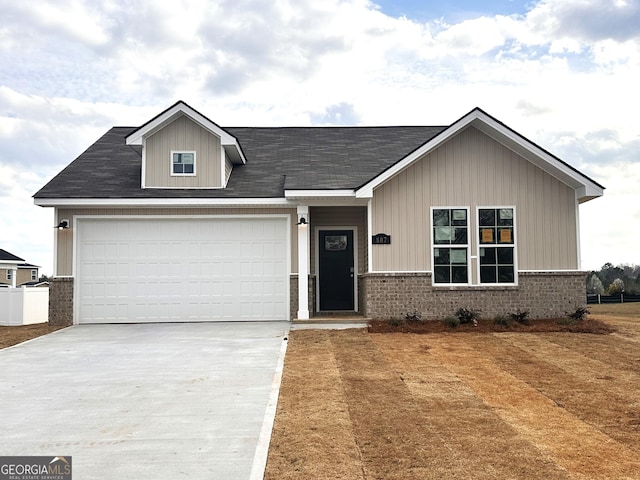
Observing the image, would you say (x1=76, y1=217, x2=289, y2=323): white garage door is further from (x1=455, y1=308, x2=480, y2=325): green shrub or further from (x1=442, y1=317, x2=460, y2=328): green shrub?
(x1=455, y1=308, x2=480, y2=325): green shrub

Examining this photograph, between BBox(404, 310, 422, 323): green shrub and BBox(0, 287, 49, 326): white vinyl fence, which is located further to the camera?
BBox(0, 287, 49, 326): white vinyl fence

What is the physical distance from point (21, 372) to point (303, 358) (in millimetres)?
4420

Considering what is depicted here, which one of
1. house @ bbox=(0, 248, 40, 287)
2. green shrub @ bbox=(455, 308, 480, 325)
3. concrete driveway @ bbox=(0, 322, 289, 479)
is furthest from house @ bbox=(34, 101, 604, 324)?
house @ bbox=(0, 248, 40, 287)

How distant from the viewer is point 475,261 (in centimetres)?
1326

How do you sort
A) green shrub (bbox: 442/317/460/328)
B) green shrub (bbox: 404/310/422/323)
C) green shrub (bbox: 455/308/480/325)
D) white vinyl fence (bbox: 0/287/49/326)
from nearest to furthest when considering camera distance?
1. green shrub (bbox: 442/317/460/328)
2. green shrub (bbox: 455/308/480/325)
3. green shrub (bbox: 404/310/422/323)
4. white vinyl fence (bbox: 0/287/49/326)

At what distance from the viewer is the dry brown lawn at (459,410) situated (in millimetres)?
4656

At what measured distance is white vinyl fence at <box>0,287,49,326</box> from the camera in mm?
16078

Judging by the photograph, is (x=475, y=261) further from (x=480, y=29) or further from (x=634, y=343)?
(x=480, y=29)

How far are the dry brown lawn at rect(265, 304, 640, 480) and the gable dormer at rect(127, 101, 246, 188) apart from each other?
6061 mm

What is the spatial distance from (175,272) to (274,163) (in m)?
4.35

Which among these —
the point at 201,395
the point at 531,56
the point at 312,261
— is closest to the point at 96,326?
the point at 312,261

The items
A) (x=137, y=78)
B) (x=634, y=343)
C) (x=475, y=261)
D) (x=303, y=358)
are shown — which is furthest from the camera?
(x=137, y=78)

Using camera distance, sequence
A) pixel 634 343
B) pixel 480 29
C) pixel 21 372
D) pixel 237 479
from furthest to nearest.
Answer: pixel 480 29, pixel 634 343, pixel 21 372, pixel 237 479

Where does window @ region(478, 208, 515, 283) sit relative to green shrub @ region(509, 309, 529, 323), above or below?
above
